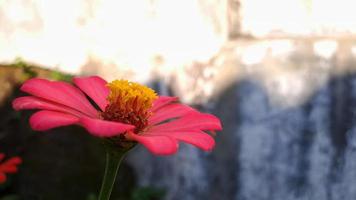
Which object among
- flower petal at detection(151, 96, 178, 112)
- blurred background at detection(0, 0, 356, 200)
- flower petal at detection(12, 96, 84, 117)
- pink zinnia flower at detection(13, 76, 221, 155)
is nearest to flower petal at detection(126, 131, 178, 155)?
pink zinnia flower at detection(13, 76, 221, 155)

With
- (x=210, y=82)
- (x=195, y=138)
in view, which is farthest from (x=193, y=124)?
(x=210, y=82)

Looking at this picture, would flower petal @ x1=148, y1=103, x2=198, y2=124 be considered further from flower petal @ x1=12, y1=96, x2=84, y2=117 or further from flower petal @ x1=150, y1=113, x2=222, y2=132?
flower petal @ x1=12, y1=96, x2=84, y2=117

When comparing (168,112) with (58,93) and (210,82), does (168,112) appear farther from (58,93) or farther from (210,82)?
(210,82)

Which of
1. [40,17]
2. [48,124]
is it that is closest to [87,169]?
[40,17]

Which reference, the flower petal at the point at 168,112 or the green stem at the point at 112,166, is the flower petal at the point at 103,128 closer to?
the green stem at the point at 112,166

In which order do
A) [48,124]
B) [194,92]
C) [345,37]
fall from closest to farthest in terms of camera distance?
[48,124] < [345,37] < [194,92]

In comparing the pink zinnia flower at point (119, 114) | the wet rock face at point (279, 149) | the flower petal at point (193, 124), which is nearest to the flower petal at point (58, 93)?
the pink zinnia flower at point (119, 114)

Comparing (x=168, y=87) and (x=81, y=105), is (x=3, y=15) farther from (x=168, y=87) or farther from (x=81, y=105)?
(x=81, y=105)
